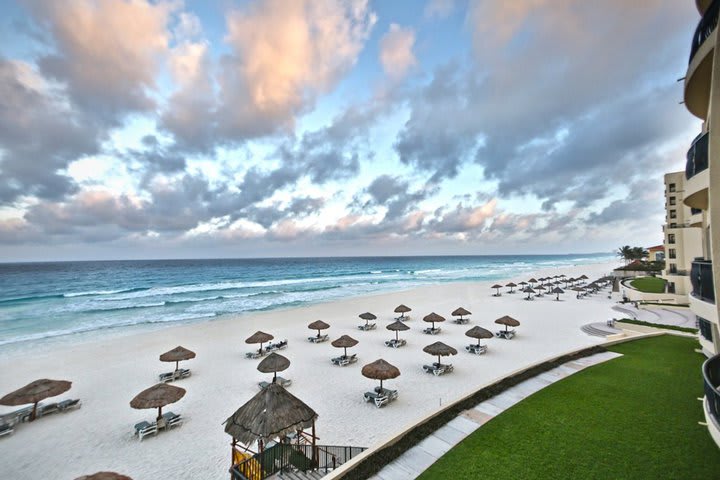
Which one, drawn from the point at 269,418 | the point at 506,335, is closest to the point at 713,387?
the point at 269,418

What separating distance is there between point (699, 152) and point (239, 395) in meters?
16.8

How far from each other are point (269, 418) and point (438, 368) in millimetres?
9649

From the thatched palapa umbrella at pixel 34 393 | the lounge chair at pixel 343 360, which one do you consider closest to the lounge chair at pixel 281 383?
the lounge chair at pixel 343 360

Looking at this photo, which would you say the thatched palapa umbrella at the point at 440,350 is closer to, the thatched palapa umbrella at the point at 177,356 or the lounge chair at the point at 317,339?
the lounge chair at the point at 317,339

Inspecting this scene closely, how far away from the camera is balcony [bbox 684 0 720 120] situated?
22.0ft

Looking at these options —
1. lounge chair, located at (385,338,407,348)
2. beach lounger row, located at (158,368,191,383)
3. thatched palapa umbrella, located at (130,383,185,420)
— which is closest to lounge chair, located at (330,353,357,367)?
lounge chair, located at (385,338,407,348)

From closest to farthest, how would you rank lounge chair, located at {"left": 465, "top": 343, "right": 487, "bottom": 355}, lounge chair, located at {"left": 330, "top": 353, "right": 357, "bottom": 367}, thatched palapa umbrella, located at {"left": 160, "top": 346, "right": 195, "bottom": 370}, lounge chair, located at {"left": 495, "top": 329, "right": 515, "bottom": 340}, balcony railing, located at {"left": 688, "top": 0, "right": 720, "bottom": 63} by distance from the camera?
1. balcony railing, located at {"left": 688, "top": 0, "right": 720, "bottom": 63}
2. thatched palapa umbrella, located at {"left": 160, "top": 346, "right": 195, "bottom": 370}
3. lounge chair, located at {"left": 330, "top": 353, "right": 357, "bottom": 367}
4. lounge chair, located at {"left": 465, "top": 343, "right": 487, "bottom": 355}
5. lounge chair, located at {"left": 495, "top": 329, "right": 515, "bottom": 340}

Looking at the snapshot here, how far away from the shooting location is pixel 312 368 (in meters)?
16.7

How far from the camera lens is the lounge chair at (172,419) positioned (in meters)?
11.2

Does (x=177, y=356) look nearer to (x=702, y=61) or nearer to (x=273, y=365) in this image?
(x=273, y=365)

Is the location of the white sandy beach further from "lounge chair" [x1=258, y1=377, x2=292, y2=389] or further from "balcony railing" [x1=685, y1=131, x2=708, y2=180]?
"balcony railing" [x1=685, y1=131, x2=708, y2=180]

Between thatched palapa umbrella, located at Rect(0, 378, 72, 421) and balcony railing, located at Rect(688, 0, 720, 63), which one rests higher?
balcony railing, located at Rect(688, 0, 720, 63)

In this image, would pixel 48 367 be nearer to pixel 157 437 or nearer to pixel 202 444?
pixel 157 437

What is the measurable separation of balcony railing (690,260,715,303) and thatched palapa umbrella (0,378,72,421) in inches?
786
